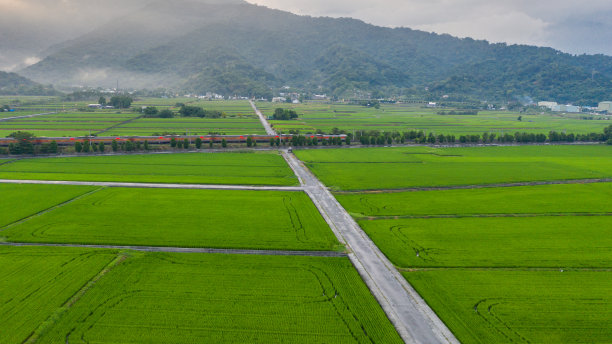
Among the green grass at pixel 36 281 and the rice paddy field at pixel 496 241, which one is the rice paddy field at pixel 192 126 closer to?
the rice paddy field at pixel 496 241

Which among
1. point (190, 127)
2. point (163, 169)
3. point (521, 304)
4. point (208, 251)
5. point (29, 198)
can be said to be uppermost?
point (190, 127)

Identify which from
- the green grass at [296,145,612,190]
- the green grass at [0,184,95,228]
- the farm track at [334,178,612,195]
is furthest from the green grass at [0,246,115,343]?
the green grass at [296,145,612,190]

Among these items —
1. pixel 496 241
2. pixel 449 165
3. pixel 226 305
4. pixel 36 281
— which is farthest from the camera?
pixel 449 165

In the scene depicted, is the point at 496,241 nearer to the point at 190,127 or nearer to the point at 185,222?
the point at 185,222

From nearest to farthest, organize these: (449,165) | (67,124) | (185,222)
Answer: (185,222)
(449,165)
(67,124)

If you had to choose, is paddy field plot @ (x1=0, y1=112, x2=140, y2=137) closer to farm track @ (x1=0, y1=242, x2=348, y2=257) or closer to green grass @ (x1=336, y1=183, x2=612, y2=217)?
farm track @ (x1=0, y1=242, x2=348, y2=257)

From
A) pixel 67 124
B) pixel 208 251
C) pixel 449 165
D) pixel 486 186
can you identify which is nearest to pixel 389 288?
pixel 208 251
